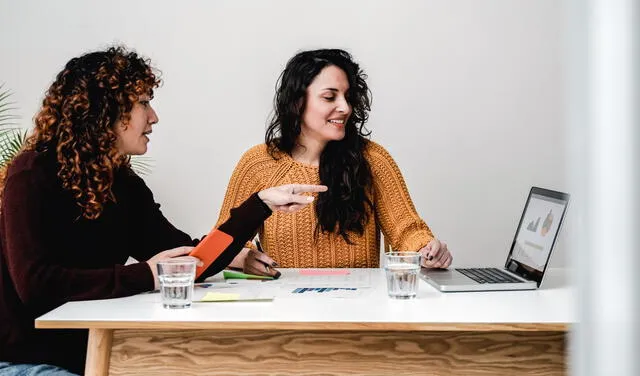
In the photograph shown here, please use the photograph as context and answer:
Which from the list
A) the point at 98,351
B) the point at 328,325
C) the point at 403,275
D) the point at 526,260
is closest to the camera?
the point at 328,325

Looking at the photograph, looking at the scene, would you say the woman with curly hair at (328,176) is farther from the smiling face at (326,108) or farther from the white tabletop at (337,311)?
the white tabletop at (337,311)

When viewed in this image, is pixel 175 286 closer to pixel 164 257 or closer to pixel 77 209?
pixel 164 257

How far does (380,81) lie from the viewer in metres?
3.69

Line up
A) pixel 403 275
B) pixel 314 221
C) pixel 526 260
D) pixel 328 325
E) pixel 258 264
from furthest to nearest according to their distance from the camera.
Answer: pixel 314 221
pixel 258 264
pixel 526 260
pixel 403 275
pixel 328 325

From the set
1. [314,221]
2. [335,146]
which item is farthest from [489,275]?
[335,146]

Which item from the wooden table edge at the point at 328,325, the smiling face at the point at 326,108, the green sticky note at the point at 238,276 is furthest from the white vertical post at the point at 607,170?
the smiling face at the point at 326,108

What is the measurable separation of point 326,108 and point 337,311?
42.2 inches

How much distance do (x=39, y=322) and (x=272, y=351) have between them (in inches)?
18.3

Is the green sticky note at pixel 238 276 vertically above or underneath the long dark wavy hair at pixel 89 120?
underneath

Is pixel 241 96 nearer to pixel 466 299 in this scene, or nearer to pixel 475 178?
pixel 475 178

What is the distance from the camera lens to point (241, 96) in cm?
375

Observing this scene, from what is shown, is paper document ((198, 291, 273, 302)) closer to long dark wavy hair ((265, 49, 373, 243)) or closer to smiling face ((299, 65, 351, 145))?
→ long dark wavy hair ((265, 49, 373, 243))

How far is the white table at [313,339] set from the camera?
1.48 meters

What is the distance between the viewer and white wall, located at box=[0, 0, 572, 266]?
366 cm
